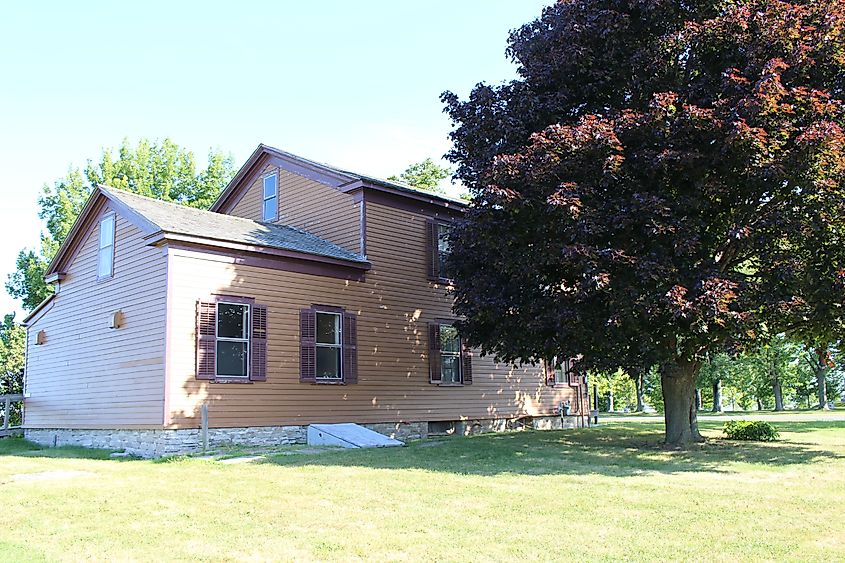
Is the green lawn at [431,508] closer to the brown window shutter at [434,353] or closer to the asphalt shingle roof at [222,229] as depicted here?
the asphalt shingle roof at [222,229]

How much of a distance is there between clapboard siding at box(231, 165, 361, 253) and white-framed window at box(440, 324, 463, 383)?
3.42 meters

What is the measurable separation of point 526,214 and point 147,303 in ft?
25.2

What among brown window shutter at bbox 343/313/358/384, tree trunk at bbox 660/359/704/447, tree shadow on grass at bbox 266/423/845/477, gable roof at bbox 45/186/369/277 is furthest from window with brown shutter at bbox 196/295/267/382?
tree trunk at bbox 660/359/704/447

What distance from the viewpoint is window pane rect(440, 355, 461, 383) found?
19172mm

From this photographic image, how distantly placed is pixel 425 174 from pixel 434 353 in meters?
21.6

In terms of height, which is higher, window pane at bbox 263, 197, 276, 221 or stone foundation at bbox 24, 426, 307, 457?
window pane at bbox 263, 197, 276, 221

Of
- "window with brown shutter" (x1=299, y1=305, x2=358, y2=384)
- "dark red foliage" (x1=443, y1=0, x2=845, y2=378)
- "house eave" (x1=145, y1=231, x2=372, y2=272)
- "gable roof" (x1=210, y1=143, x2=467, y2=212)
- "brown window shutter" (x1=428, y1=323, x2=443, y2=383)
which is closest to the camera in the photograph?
"dark red foliage" (x1=443, y1=0, x2=845, y2=378)

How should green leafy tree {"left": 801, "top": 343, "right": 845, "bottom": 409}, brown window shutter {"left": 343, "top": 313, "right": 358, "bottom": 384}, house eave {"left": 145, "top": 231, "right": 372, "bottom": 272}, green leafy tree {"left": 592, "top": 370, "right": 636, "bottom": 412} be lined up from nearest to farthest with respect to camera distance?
house eave {"left": 145, "top": 231, "right": 372, "bottom": 272} → brown window shutter {"left": 343, "top": 313, "right": 358, "bottom": 384} → green leafy tree {"left": 801, "top": 343, "right": 845, "bottom": 409} → green leafy tree {"left": 592, "top": 370, "right": 636, "bottom": 412}

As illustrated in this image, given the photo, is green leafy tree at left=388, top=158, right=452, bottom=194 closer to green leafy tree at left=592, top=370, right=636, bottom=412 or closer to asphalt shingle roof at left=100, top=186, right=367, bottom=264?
green leafy tree at left=592, top=370, right=636, bottom=412

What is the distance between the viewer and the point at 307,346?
15867 mm

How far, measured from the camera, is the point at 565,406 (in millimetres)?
22484

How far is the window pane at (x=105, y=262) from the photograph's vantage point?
16.2 metres

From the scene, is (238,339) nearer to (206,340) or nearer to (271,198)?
(206,340)

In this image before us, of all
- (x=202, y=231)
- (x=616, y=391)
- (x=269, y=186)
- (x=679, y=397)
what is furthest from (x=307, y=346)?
(x=616, y=391)
